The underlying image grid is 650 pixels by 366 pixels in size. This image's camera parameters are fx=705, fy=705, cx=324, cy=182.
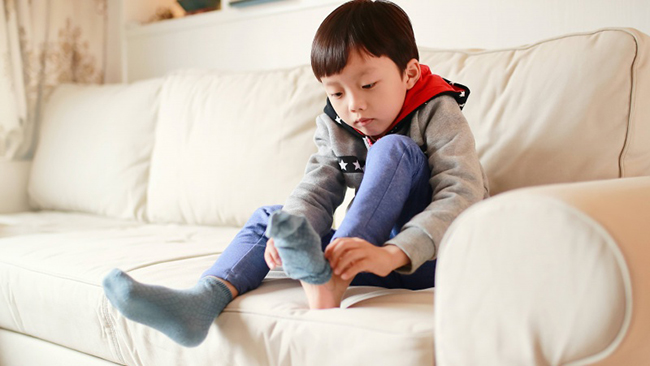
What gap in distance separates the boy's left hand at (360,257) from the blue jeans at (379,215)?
0.04 m

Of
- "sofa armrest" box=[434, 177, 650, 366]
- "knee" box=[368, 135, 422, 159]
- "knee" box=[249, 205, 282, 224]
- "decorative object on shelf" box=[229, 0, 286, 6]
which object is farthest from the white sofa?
"decorative object on shelf" box=[229, 0, 286, 6]

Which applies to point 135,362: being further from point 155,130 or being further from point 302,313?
point 155,130

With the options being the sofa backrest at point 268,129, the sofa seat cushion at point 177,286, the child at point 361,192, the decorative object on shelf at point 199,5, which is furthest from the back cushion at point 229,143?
the decorative object on shelf at point 199,5

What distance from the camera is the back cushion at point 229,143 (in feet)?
5.82

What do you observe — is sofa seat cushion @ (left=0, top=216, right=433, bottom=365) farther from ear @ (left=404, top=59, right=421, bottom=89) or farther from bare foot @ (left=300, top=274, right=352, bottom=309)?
ear @ (left=404, top=59, right=421, bottom=89)

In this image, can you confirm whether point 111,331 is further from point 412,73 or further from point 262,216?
point 412,73

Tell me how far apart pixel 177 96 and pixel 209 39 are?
1.60ft

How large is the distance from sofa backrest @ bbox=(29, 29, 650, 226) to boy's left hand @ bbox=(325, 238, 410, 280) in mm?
458

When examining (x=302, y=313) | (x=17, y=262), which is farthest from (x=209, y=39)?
(x=302, y=313)

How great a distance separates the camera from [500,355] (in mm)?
797

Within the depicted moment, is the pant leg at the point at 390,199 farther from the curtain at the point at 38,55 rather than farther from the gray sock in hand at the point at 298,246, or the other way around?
the curtain at the point at 38,55

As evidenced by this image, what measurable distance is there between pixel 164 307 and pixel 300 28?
1.43 m

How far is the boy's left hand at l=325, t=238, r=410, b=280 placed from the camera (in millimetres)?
967

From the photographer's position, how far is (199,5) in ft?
8.59
